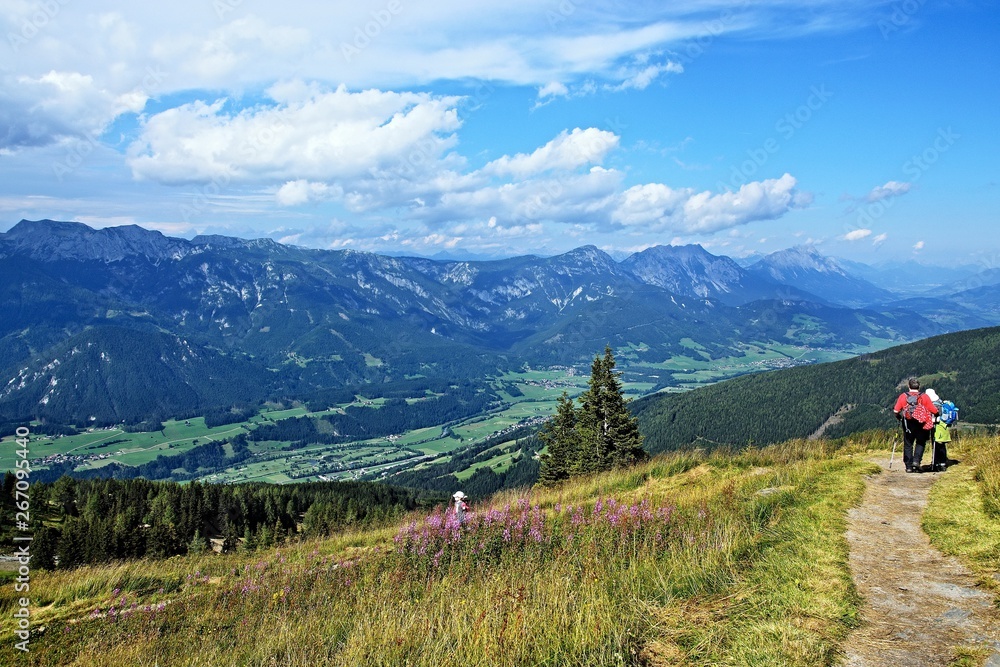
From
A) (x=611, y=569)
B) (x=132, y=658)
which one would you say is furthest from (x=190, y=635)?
(x=611, y=569)

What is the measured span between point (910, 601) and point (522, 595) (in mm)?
4439

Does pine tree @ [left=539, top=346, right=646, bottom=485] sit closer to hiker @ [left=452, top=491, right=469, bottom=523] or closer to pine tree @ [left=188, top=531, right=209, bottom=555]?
pine tree @ [left=188, top=531, right=209, bottom=555]

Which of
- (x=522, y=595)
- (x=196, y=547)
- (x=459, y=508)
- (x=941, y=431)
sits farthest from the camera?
(x=196, y=547)

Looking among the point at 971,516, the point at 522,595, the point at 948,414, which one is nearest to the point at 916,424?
the point at 948,414

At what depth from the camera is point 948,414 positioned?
13.7 m

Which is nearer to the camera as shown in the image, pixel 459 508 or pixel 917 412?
pixel 459 508

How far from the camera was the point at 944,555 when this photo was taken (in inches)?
290

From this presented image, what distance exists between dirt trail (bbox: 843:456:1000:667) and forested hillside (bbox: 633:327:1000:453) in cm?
15446

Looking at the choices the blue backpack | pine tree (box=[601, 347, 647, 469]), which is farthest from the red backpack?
pine tree (box=[601, 347, 647, 469])

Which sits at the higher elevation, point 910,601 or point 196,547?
point 910,601

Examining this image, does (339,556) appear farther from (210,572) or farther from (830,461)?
(830,461)

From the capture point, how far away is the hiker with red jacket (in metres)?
13.5

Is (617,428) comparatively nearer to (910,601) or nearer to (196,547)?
(196,547)

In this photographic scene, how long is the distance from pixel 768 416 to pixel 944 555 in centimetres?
18077
